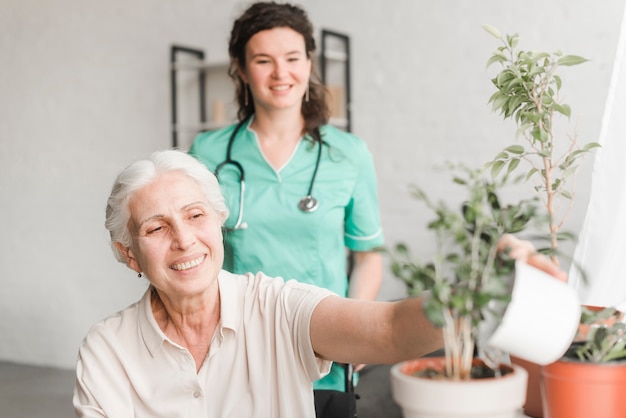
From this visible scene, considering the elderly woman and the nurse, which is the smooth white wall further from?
the elderly woman

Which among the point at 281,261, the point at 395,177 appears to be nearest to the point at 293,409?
the point at 281,261

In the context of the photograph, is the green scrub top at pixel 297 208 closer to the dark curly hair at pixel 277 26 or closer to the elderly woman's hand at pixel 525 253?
the dark curly hair at pixel 277 26

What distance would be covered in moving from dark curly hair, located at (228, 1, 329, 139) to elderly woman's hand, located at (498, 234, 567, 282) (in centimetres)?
119

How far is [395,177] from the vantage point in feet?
12.7

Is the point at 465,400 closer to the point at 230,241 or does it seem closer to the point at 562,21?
the point at 230,241

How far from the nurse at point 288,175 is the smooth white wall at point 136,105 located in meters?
1.61

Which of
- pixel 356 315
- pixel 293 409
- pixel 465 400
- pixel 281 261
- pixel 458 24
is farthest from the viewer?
pixel 458 24

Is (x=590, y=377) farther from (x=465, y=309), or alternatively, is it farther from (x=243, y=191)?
(x=243, y=191)

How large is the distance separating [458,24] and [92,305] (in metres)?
2.97

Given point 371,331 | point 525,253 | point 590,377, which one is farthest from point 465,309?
point 371,331

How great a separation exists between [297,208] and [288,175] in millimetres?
106

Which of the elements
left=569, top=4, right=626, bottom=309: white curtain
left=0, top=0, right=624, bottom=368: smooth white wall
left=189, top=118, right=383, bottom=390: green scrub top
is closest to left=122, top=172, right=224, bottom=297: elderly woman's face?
left=189, top=118, right=383, bottom=390: green scrub top

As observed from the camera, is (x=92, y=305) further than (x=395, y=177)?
Yes

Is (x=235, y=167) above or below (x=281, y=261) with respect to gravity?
above
